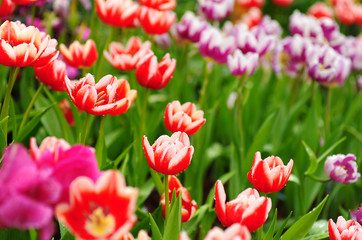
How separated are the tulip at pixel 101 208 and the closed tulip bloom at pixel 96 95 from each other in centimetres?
35

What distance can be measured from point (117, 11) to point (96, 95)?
71 cm

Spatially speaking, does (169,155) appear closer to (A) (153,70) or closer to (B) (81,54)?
(A) (153,70)

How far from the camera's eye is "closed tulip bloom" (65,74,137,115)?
91cm

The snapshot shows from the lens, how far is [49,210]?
1.73 ft

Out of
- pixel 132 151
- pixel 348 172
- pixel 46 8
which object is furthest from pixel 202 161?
pixel 46 8

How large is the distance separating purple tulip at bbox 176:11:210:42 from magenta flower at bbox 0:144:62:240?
152cm

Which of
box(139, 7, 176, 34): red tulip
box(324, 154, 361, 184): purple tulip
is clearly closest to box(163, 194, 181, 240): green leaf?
box(324, 154, 361, 184): purple tulip

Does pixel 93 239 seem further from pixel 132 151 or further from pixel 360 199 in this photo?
pixel 360 199

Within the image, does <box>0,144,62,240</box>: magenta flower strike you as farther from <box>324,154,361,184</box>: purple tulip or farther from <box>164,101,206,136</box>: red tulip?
<box>324,154,361,184</box>: purple tulip

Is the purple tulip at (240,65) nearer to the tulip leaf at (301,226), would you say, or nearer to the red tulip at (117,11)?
the red tulip at (117,11)

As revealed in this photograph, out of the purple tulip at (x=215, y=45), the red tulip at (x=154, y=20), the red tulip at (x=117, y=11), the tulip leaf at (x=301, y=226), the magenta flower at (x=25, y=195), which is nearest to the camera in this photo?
the magenta flower at (x=25, y=195)

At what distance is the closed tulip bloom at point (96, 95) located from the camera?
91 centimetres

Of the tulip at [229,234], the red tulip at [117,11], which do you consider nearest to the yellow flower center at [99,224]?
the tulip at [229,234]

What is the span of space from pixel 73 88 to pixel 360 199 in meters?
1.31
